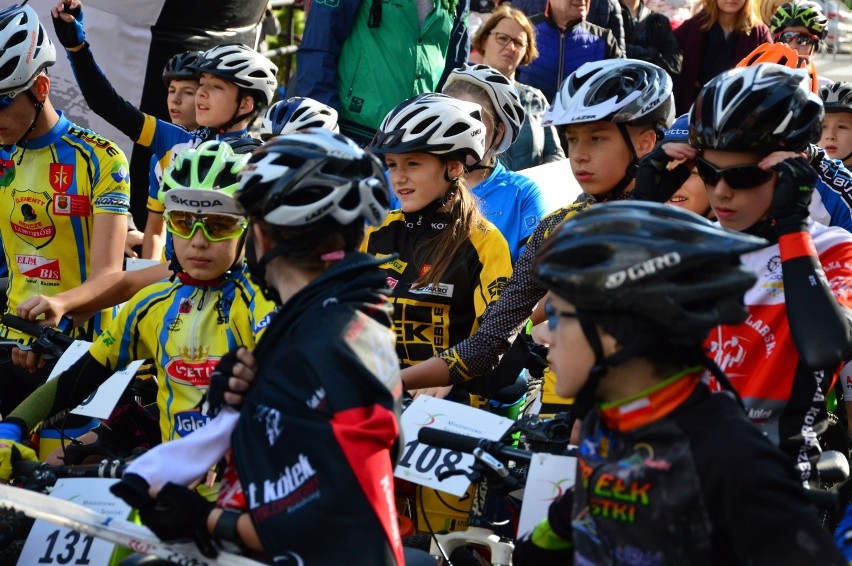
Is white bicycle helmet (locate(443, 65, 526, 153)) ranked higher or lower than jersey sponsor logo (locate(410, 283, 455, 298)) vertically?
higher

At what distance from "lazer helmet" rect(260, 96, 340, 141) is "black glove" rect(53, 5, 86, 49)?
4.68ft

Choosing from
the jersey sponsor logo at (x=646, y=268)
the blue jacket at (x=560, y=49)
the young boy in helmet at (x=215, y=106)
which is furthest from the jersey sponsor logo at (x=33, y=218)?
the blue jacket at (x=560, y=49)

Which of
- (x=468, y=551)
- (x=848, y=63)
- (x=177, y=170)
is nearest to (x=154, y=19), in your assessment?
(x=177, y=170)

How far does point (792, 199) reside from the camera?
398 cm

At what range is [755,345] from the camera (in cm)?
398

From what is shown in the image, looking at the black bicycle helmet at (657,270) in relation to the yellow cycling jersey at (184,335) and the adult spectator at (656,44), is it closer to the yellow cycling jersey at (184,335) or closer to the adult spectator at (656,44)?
the yellow cycling jersey at (184,335)

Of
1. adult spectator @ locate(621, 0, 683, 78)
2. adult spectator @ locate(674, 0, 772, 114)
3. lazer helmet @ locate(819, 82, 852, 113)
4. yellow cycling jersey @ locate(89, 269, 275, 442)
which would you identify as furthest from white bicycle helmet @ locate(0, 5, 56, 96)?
adult spectator @ locate(674, 0, 772, 114)

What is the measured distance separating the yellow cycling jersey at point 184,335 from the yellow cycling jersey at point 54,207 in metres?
1.75

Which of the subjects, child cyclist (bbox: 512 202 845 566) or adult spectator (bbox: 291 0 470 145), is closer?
child cyclist (bbox: 512 202 845 566)

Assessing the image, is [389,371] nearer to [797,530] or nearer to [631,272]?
[631,272]

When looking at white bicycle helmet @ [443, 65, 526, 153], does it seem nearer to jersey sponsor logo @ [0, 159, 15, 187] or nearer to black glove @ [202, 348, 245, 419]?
jersey sponsor logo @ [0, 159, 15, 187]

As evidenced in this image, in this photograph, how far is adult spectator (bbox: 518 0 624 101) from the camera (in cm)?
1085

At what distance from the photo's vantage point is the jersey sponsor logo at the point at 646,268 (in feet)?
9.28

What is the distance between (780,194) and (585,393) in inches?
56.1
